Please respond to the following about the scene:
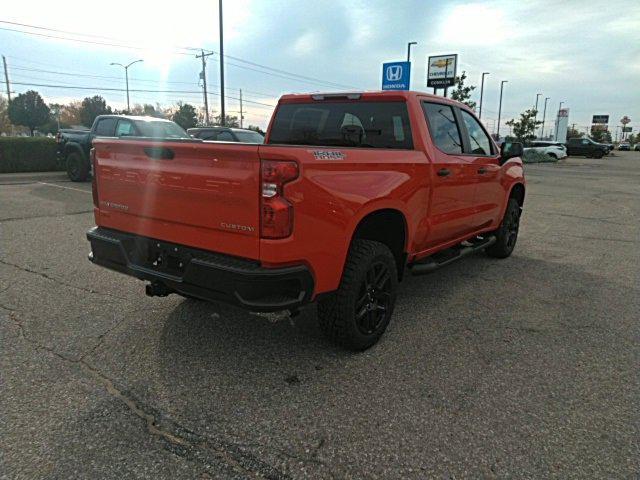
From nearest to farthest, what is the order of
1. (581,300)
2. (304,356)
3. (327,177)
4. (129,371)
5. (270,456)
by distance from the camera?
(270,456) → (327,177) → (129,371) → (304,356) → (581,300)

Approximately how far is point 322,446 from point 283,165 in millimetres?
1491

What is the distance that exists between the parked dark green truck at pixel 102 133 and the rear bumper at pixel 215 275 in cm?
695

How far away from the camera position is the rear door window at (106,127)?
11.8 meters

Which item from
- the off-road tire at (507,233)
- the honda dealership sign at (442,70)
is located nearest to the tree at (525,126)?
the honda dealership sign at (442,70)

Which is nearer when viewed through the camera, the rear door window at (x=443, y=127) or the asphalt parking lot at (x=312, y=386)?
the asphalt parking lot at (x=312, y=386)

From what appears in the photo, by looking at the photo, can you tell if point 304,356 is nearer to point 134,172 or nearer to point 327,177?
point 327,177

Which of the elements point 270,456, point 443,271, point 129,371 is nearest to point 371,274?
point 270,456

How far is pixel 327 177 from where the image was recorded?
2805 mm

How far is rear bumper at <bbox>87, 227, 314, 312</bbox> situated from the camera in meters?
2.64

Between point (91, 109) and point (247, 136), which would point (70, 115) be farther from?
point (247, 136)

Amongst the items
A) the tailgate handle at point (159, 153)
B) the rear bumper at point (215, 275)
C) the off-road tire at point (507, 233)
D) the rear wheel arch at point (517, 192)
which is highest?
the tailgate handle at point (159, 153)

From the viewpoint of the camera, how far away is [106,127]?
1196cm

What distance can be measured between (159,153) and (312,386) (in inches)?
70.7

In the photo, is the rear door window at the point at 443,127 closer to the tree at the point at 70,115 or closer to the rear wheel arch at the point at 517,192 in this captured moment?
the rear wheel arch at the point at 517,192
